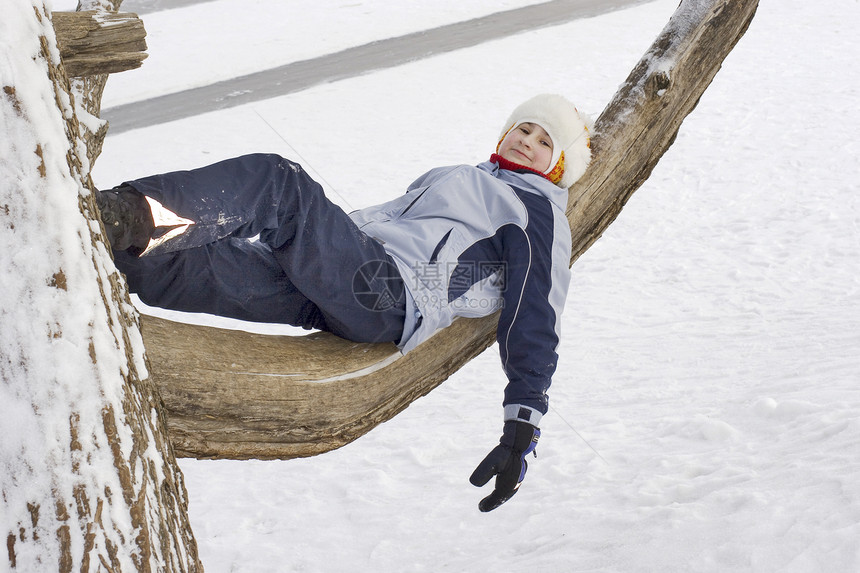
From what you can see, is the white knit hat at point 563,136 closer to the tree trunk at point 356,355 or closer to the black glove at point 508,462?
the tree trunk at point 356,355

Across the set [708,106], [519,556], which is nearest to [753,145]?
[708,106]

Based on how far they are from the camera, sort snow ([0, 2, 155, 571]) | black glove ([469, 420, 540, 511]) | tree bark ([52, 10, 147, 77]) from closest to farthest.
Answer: snow ([0, 2, 155, 571]) < tree bark ([52, 10, 147, 77]) < black glove ([469, 420, 540, 511])

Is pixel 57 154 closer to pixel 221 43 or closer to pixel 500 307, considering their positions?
pixel 500 307

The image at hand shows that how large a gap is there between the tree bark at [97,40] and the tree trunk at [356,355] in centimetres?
58

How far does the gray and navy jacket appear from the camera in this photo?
2225 mm

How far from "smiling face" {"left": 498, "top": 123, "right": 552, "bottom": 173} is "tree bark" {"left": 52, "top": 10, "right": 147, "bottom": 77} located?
5.23 ft

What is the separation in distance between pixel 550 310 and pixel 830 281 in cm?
393

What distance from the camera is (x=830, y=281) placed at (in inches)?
211

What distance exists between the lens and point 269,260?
87.6 inches

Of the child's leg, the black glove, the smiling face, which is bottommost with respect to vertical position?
the black glove

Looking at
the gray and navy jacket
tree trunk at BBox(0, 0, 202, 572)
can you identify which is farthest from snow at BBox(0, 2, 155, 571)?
the gray and navy jacket

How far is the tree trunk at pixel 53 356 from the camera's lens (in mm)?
1144

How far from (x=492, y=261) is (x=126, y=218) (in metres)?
1.21

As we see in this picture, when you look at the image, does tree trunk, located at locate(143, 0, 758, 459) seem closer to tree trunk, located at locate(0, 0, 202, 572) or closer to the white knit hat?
the white knit hat
